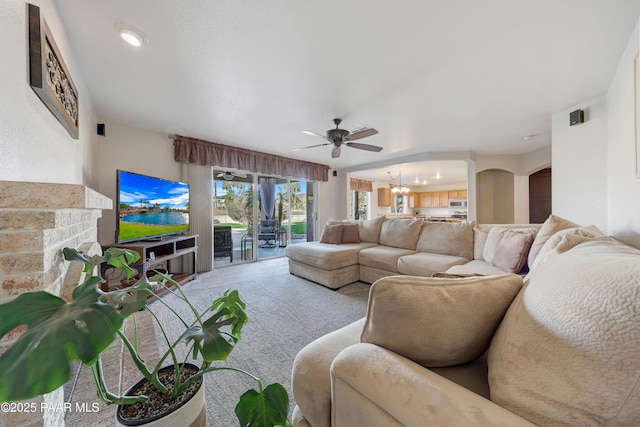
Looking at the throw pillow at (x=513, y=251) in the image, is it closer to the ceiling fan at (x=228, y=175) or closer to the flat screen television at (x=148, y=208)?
the flat screen television at (x=148, y=208)

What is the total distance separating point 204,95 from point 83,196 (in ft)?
6.63

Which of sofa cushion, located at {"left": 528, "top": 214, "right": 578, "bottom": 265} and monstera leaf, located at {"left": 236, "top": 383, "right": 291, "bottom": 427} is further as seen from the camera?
sofa cushion, located at {"left": 528, "top": 214, "right": 578, "bottom": 265}

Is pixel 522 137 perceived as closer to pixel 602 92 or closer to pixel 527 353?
pixel 602 92

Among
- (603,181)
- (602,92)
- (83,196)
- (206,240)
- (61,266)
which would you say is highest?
(602,92)

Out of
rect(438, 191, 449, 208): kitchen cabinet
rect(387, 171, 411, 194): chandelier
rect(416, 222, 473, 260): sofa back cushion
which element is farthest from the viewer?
rect(438, 191, 449, 208): kitchen cabinet

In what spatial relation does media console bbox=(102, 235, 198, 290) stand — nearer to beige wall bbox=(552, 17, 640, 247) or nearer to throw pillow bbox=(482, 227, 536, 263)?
throw pillow bbox=(482, 227, 536, 263)

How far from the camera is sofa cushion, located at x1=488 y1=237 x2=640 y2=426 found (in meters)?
0.43

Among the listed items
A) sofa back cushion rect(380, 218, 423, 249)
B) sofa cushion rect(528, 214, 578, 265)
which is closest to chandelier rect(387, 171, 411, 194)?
sofa back cushion rect(380, 218, 423, 249)

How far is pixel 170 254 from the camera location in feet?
9.86

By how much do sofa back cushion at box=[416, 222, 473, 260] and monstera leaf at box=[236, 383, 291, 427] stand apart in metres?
2.84

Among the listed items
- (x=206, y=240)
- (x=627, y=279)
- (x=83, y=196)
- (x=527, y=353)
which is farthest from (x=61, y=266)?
(x=206, y=240)

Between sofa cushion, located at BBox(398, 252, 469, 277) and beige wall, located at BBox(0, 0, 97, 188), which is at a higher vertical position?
beige wall, located at BBox(0, 0, 97, 188)

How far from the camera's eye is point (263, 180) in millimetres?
5031

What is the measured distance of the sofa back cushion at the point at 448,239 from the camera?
282 centimetres
